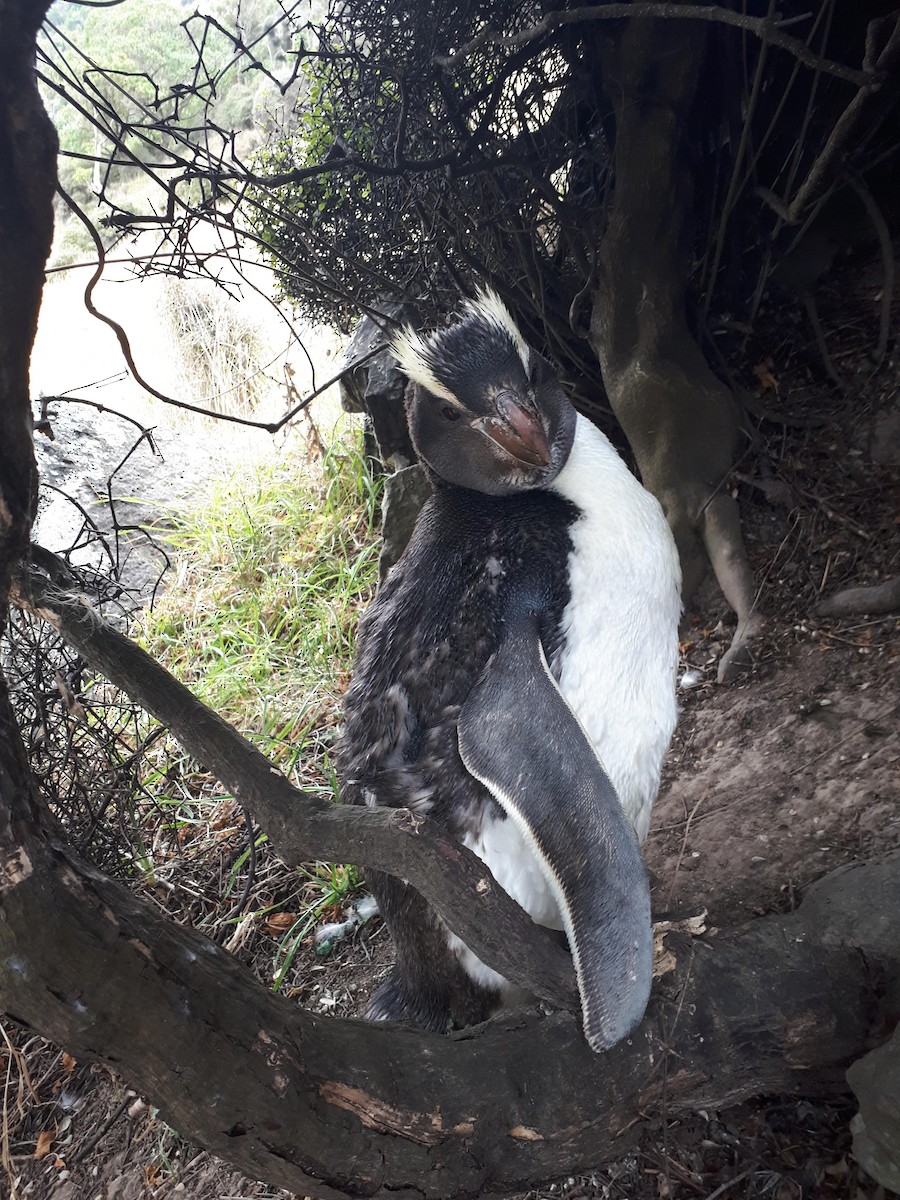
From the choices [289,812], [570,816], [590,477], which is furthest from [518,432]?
[289,812]

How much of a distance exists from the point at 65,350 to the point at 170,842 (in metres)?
6.51

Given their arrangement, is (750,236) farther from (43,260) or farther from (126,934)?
(126,934)

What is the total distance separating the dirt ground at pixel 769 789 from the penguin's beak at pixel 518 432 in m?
0.98

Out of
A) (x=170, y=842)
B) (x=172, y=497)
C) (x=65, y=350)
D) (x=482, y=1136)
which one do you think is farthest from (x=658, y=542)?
(x=65, y=350)

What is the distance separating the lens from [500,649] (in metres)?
1.73

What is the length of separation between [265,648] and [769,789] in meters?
2.44

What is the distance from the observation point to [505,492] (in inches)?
74.9

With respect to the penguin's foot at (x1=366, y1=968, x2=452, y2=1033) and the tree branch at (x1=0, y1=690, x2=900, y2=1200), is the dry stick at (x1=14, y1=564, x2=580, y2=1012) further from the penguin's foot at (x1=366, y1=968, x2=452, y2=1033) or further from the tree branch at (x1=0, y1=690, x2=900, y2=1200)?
the penguin's foot at (x1=366, y1=968, x2=452, y2=1033)

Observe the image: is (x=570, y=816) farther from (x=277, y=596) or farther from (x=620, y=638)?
(x=277, y=596)

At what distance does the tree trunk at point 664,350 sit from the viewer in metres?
2.64

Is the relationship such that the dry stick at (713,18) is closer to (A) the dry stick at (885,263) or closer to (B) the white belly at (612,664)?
(A) the dry stick at (885,263)

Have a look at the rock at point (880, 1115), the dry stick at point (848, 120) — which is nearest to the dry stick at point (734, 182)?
the dry stick at point (848, 120)

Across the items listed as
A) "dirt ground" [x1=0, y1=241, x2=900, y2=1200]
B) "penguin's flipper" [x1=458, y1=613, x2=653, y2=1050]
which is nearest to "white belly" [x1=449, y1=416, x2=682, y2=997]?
"penguin's flipper" [x1=458, y1=613, x2=653, y2=1050]

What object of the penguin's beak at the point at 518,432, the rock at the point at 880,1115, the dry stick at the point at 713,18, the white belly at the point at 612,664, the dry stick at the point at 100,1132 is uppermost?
the dry stick at the point at 713,18
